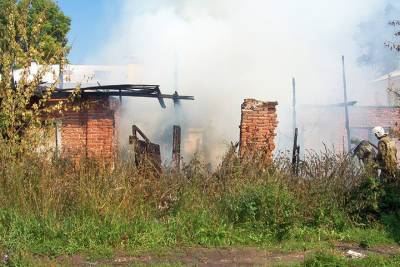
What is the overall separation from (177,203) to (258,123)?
356cm

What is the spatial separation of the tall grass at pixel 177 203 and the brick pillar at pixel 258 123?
1949mm

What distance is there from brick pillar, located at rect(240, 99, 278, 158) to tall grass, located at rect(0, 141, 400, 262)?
6.39ft

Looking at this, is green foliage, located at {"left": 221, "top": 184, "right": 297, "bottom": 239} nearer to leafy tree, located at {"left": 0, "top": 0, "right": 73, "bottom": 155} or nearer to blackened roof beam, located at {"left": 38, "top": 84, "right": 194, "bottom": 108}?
leafy tree, located at {"left": 0, "top": 0, "right": 73, "bottom": 155}

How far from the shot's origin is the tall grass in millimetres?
6738

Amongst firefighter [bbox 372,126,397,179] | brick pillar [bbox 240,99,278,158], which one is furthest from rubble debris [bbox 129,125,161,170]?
firefighter [bbox 372,126,397,179]

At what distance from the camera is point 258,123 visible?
10492 mm

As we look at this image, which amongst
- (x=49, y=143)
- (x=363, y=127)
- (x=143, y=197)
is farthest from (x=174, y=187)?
(x=363, y=127)

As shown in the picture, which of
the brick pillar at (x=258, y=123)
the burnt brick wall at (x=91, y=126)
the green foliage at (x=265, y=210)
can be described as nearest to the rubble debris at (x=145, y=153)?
the green foliage at (x=265, y=210)

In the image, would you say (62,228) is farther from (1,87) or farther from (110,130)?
(110,130)

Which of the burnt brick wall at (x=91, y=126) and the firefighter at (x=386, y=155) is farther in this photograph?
the burnt brick wall at (x=91, y=126)

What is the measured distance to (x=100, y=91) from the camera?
43.4ft

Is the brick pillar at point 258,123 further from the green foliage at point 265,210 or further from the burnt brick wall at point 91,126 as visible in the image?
the burnt brick wall at point 91,126

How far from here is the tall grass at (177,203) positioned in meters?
6.74

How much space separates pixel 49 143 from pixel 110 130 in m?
4.91
